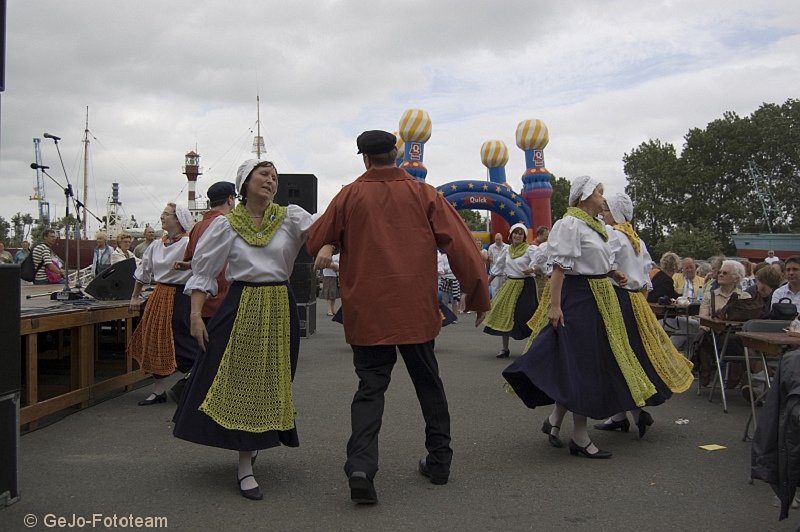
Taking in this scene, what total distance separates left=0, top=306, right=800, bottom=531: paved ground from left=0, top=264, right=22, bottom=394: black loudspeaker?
74cm

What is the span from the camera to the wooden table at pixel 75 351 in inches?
203

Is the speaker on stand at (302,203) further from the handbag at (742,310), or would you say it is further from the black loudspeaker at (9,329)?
the black loudspeaker at (9,329)

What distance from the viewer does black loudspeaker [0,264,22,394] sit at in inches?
115

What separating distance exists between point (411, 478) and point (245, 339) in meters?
1.20

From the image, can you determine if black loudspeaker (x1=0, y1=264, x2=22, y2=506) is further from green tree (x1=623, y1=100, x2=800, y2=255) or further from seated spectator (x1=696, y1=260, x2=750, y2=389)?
green tree (x1=623, y1=100, x2=800, y2=255)

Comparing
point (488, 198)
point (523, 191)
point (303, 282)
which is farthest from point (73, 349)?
point (523, 191)

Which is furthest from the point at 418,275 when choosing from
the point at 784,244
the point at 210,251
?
the point at 784,244

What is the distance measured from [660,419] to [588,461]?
1.50 metres

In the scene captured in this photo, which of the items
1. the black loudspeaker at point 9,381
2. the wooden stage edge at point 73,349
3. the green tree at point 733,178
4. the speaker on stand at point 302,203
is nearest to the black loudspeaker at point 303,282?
the speaker on stand at point 302,203

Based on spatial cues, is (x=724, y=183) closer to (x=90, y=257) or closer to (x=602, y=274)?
(x=90, y=257)

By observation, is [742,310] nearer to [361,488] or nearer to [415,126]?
[361,488]

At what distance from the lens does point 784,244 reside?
39469 mm

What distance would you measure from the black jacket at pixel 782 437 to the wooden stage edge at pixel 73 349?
4.56 m

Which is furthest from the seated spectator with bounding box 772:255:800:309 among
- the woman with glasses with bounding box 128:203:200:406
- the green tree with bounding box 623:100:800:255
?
A: the green tree with bounding box 623:100:800:255
